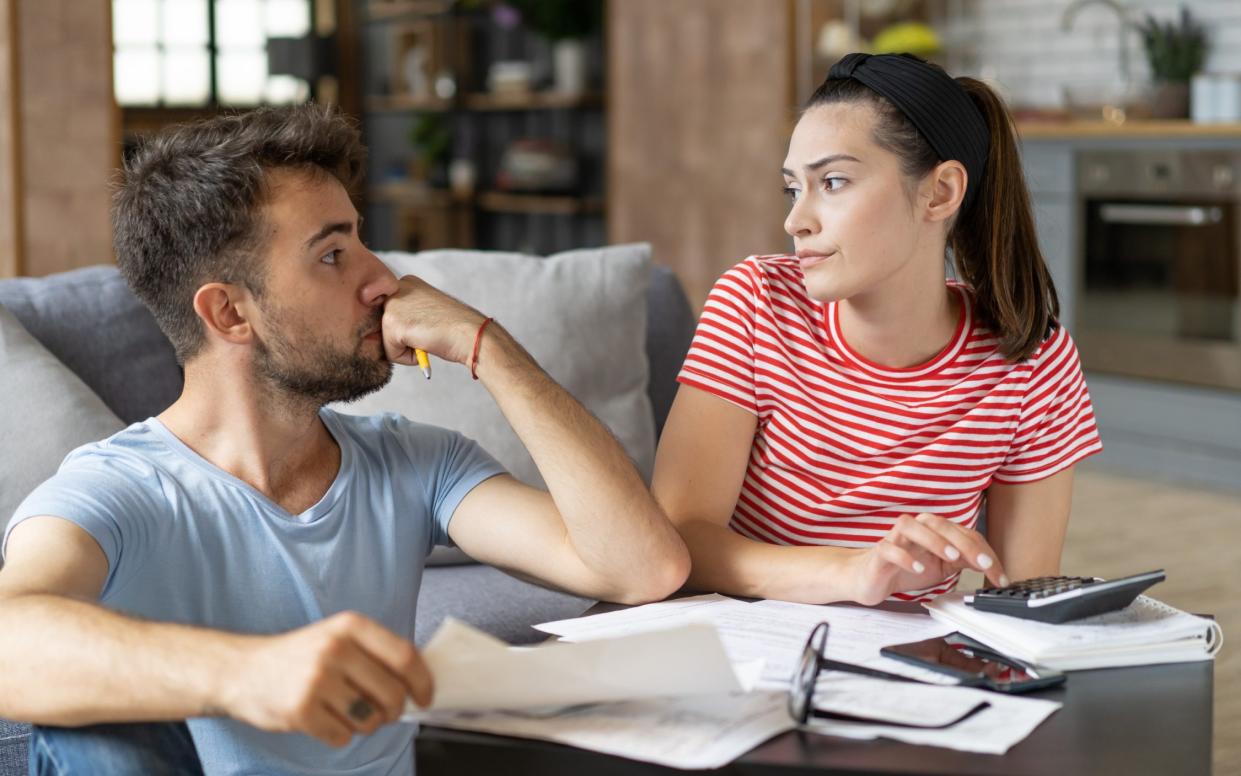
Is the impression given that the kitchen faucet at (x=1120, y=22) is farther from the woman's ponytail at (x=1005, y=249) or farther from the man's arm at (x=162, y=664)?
the man's arm at (x=162, y=664)

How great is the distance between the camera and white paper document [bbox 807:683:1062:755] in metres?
1.07

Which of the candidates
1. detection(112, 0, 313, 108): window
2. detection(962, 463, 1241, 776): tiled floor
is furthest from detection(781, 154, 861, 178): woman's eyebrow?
detection(112, 0, 313, 108): window

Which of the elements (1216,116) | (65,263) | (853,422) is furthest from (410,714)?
(1216,116)

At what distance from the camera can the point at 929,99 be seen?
166 centimetres

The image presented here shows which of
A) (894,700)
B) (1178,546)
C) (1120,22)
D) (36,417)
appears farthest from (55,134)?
(1120,22)

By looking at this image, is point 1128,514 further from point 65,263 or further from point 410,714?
point 410,714

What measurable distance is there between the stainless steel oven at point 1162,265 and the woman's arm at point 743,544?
143 inches

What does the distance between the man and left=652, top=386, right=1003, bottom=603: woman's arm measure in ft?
0.25

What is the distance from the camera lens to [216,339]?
151cm

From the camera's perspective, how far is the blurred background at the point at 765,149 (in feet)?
13.4

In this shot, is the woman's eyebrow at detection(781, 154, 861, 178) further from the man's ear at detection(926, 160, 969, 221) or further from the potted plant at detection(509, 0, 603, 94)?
the potted plant at detection(509, 0, 603, 94)

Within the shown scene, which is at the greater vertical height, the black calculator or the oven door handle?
the oven door handle

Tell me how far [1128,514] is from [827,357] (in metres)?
3.06

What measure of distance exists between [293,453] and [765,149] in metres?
4.89
